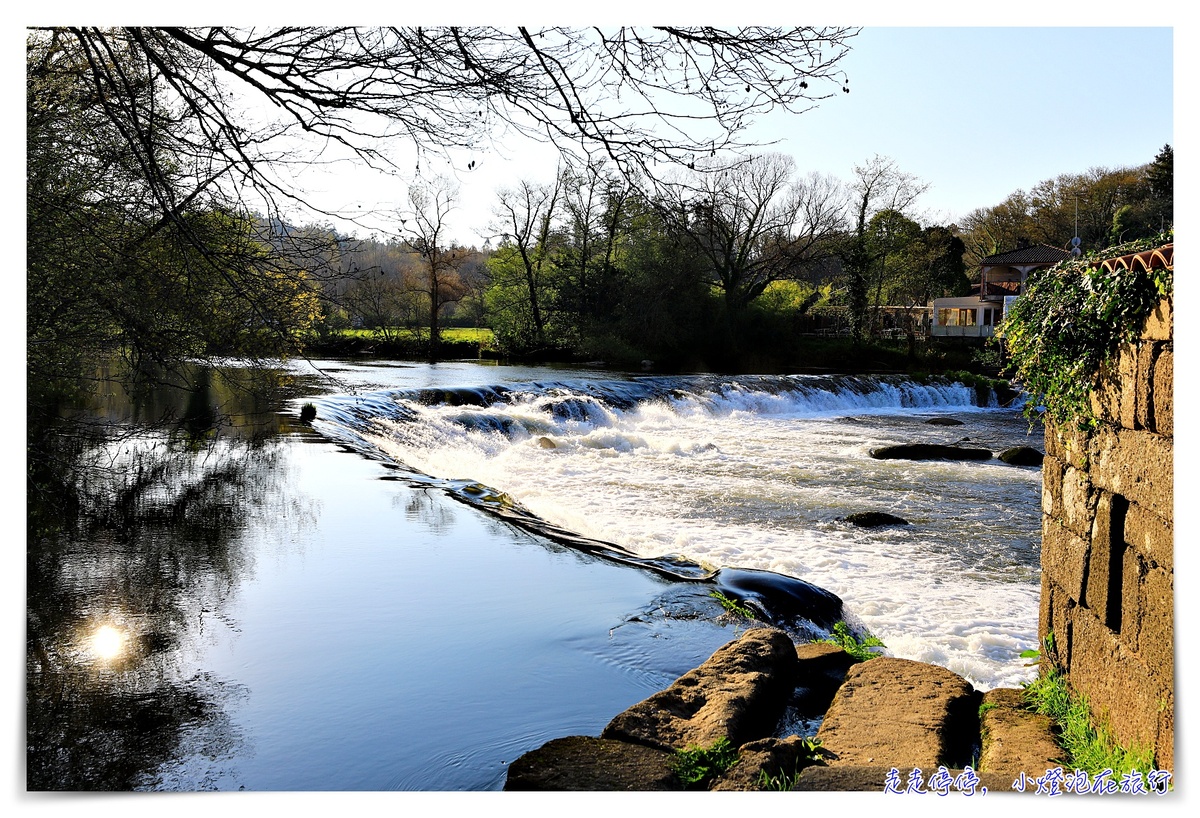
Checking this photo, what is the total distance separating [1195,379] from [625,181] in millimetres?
2219

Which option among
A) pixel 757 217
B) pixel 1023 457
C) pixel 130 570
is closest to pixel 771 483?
pixel 757 217

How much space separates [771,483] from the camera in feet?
30.7

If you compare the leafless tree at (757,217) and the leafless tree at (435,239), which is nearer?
the leafless tree at (757,217)

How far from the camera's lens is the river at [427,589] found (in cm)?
314

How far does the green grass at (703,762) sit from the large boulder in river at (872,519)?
471 cm

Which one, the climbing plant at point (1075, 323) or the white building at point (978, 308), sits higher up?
the white building at point (978, 308)

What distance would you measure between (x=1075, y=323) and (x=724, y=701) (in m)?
1.77

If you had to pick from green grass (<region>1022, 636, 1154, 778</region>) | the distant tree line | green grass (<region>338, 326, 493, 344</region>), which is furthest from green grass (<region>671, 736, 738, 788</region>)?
green grass (<region>338, 326, 493, 344</region>)

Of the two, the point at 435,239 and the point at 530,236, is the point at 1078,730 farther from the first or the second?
the point at 530,236

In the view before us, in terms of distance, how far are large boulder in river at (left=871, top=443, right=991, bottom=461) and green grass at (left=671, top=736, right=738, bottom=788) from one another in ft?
28.6

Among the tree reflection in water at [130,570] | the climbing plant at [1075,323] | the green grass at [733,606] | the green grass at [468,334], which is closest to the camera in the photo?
the climbing plant at [1075,323]

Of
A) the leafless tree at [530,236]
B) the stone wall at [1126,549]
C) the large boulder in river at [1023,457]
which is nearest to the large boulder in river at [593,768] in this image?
the stone wall at [1126,549]

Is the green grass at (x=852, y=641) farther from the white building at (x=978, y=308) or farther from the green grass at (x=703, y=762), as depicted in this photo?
the white building at (x=978, y=308)

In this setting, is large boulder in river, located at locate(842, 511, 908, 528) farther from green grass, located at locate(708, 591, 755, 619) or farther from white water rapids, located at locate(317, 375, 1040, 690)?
green grass, located at locate(708, 591, 755, 619)
